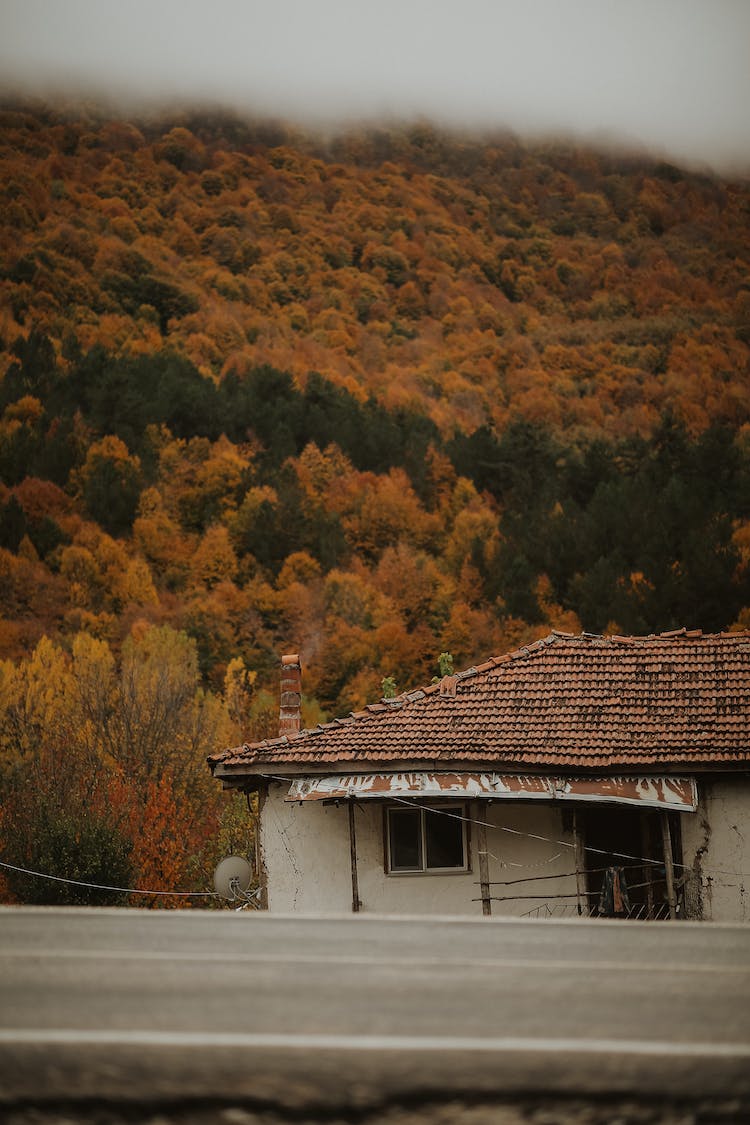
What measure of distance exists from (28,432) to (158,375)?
48.8ft

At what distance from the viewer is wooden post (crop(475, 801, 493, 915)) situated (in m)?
15.1

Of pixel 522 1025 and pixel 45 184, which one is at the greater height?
pixel 45 184

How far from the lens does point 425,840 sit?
16375mm

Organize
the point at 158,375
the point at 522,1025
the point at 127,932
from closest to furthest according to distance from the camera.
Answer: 1. the point at 522,1025
2. the point at 127,932
3. the point at 158,375

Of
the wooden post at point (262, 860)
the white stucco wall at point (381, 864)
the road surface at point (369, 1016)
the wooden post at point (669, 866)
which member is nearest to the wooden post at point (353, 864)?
the white stucco wall at point (381, 864)

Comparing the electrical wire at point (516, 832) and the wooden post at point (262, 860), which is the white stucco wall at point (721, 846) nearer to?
the electrical wire at point (516, 832)

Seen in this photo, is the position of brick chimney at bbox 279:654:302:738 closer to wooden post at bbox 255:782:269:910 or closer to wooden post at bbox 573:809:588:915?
wooden post at bbox 255:782:269:910

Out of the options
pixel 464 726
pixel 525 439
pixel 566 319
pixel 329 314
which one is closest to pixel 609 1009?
pixel 464 726

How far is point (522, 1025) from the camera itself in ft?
7.50

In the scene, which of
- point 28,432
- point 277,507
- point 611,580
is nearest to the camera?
point 611,580

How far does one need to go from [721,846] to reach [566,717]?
2.79m

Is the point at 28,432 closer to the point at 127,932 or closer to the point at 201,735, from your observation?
the point at 201,735

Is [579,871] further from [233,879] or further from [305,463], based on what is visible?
[305,463]

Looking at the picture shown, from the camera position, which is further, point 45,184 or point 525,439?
point 45,184
